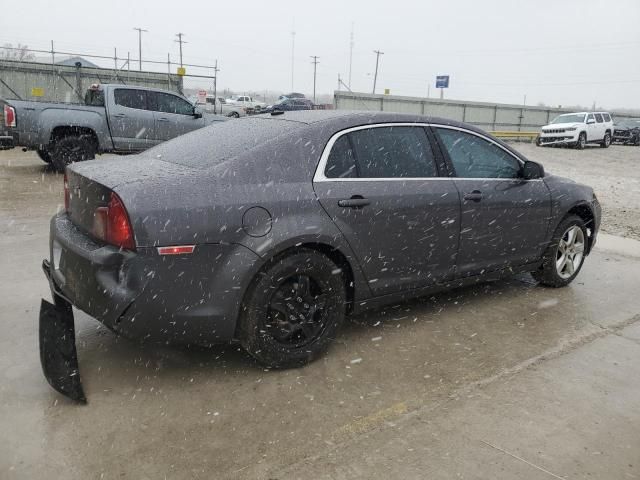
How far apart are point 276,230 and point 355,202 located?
603 mm

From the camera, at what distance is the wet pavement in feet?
8.26

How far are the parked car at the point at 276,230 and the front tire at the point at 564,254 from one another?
0.67 meters

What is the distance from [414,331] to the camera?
4.05 meters

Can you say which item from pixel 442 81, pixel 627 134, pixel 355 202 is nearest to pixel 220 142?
pixel 355 202

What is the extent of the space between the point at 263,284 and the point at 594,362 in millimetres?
2232

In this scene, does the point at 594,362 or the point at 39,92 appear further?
the point at 39,92

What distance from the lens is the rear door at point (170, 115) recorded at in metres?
11.5

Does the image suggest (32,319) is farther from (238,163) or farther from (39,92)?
(39,92)

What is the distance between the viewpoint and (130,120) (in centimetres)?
1107

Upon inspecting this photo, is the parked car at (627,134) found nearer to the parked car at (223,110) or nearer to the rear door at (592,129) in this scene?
the rear door at (592,129)

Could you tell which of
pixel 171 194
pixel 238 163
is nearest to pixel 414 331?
pixel 238 163

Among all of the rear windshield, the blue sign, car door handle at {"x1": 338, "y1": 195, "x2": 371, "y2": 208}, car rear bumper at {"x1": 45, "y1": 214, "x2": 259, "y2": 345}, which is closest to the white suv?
the blue sign

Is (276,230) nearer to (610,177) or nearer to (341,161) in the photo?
(341,161)

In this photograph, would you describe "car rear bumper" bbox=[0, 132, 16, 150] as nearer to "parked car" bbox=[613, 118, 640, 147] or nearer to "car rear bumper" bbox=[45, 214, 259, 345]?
"car rear bumper" bbox=[45, 214, 259, 345]
